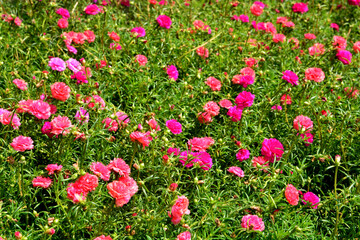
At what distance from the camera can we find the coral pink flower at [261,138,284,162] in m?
2.25

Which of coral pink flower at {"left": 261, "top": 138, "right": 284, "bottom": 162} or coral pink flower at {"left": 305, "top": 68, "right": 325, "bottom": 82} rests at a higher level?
coral pink flower at {"left": 305, "top": 68, "right": 325, "bottom": 82}

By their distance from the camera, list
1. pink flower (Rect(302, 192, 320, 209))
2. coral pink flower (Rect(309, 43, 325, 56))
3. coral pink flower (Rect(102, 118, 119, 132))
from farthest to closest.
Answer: coral pink flower (Rect(309, 43, 325, 56)), coral pink flower (Rect(102, 118, 119, 132)), pink flower (Rect(302, 192, 320, 209))

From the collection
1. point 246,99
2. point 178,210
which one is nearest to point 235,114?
point 246,99

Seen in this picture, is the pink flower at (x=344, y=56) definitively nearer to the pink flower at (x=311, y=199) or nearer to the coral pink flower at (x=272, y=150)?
the coral pink flower at (x=272, y=150)

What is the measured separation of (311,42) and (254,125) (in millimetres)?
1605

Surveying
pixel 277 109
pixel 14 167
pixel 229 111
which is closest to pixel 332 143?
pixel 277 109

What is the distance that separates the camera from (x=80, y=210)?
6.15ft

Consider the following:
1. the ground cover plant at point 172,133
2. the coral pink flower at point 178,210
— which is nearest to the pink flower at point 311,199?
the ground cover plant at point 172,133

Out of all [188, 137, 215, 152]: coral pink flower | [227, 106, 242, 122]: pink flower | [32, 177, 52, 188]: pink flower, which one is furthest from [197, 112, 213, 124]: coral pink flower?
[32, 177, 52, 188]: pink flower

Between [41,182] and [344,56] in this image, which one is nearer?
[41,182]

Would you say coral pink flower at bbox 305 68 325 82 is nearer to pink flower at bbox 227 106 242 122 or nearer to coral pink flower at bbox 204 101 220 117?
pink flower at bbox 227 106 242 122

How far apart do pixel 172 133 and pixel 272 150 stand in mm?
679

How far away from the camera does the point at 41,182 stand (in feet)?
6.13

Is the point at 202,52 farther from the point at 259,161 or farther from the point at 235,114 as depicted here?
the point at 259,161
